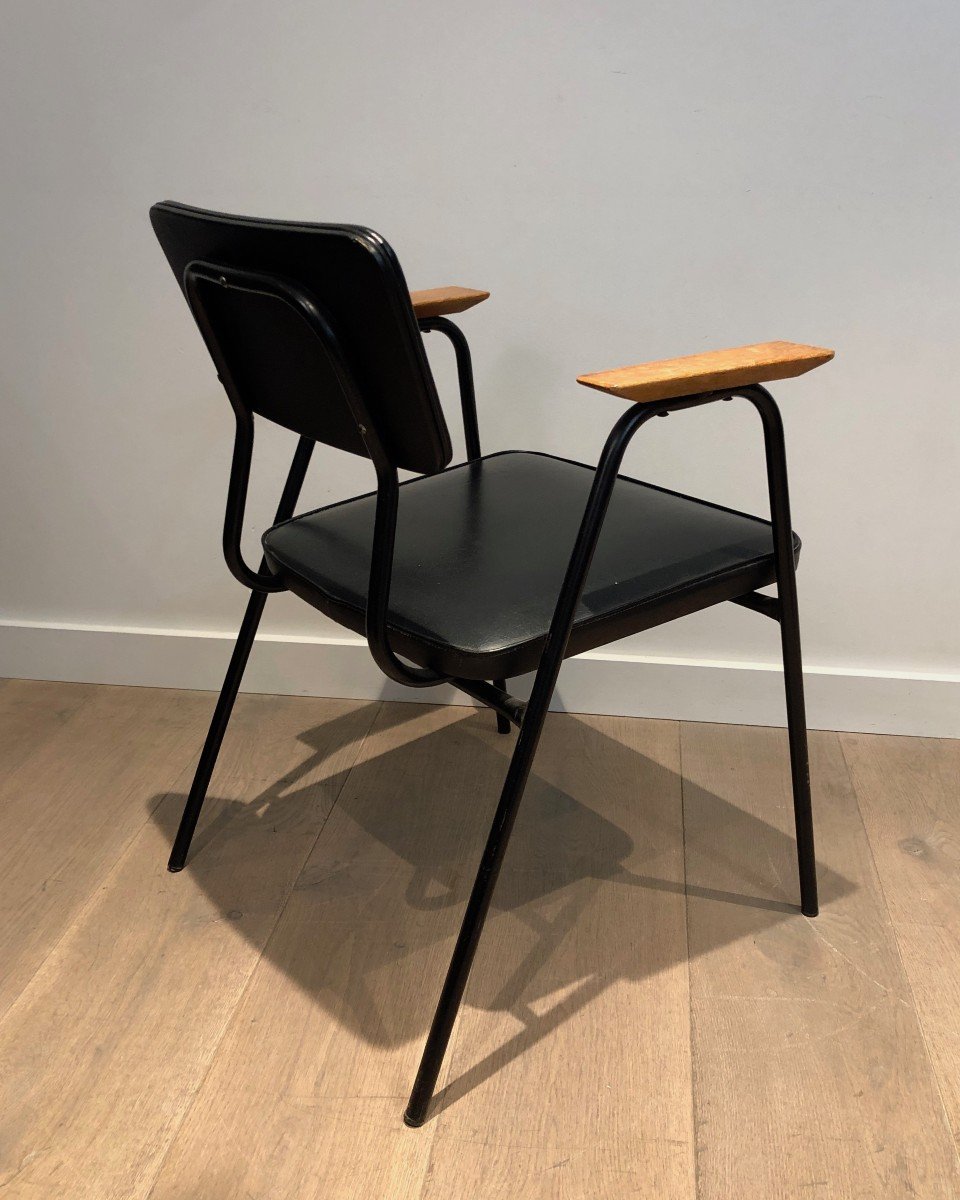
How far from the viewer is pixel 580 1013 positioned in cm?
117

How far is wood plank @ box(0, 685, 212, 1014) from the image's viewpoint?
1.33m

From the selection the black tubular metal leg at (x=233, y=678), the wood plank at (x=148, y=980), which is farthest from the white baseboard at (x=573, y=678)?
the black tubular metal leg at (x=233, y=678)

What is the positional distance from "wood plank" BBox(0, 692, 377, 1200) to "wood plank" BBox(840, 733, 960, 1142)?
2.47 feet

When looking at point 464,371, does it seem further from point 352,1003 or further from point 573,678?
point 352,1003

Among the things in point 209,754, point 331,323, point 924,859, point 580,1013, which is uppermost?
point 331,323

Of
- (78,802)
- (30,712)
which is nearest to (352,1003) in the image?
(78,802)

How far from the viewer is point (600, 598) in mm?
1033

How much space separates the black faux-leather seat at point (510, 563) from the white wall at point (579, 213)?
35cm

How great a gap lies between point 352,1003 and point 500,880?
268 mm

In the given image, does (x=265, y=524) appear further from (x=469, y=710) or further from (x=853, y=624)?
(x=853, y=624)

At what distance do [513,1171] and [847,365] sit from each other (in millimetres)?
1104

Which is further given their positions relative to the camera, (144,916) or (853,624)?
(853,624)

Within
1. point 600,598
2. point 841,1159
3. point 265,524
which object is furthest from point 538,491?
point 841,1159

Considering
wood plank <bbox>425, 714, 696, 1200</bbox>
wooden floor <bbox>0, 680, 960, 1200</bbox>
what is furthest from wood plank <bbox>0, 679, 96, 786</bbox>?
wood plank <bbox>425, 714, 696, 1200</bbox>
